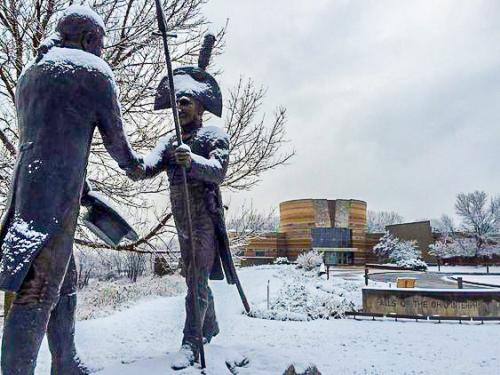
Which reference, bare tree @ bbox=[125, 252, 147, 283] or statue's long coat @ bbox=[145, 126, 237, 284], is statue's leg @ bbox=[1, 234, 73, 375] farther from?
bare tree @ bbox=[125, 252, 147, 283]

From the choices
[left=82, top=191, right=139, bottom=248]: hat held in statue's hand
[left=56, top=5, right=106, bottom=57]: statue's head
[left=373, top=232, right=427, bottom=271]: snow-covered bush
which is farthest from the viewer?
[left=373, top=232, right=427, bottom=271]: snow-covered bush

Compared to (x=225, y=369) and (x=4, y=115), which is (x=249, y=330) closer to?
(x=4, y=115)

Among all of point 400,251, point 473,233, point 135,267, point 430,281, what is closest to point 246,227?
point 430,281

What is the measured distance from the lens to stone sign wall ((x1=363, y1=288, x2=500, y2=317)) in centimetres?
1297

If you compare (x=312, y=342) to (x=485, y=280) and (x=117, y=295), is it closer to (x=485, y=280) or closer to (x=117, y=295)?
(x=117, y=295)

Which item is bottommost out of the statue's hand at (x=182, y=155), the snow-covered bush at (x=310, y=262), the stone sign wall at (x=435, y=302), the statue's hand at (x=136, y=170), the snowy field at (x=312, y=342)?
the snowy field at (x=312, y=342)

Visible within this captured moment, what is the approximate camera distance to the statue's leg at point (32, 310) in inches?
84.1

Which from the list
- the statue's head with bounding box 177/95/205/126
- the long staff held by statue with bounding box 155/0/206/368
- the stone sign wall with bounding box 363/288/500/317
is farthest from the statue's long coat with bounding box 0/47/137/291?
the stone sign wall with bounding box 363/288/500/317

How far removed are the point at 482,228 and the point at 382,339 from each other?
4310 cm

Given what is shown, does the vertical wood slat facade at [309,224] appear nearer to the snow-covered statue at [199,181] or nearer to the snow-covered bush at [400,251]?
the snow-covered bush at [400,251]

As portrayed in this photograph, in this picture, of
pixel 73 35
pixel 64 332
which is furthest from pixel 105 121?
pixel 64 332

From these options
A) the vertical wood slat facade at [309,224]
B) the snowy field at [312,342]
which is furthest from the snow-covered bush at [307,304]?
the vertical wood slat facade at [309,224]

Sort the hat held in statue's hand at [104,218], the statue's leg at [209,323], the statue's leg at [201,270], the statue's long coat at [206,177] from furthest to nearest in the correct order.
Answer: the statue's leg at [209,323] < the statue's long coat at [206,177] < the statue's leg at [201,270] < the hat held in statue's hand at [104,218]

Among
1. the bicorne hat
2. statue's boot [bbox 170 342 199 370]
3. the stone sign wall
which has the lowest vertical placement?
the stone sign wall
